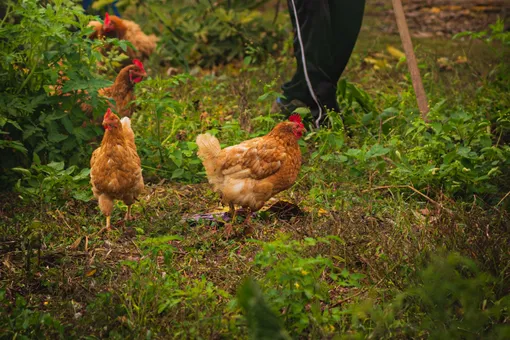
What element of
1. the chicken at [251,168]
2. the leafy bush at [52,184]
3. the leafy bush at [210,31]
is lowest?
the leafy bush at [210,31]

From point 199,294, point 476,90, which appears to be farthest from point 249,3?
point 199,294

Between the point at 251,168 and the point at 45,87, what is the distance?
61.8 inches

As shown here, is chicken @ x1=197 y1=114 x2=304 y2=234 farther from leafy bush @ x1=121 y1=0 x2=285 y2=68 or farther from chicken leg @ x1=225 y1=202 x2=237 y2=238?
leafy bush @ x1=121 y1=0 x2=285 y2=68

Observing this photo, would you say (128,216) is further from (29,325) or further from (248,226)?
(29,325)

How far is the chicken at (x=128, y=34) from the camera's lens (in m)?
7.46

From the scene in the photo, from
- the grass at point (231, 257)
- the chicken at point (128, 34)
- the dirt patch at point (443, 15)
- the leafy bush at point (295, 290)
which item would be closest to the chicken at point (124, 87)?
the grass at point (231, 257)

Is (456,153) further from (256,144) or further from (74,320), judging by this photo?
(74,320)

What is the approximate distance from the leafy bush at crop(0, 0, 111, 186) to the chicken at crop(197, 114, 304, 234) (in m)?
0.94

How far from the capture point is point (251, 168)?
455cm

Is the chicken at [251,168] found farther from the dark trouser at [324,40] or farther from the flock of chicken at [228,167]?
the dark trouser at [324,40]

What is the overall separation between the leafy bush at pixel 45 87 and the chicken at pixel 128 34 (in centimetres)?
216

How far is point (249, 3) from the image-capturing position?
28.5ft

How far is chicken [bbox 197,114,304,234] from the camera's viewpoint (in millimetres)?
4523

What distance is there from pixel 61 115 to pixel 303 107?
6.09 ft
